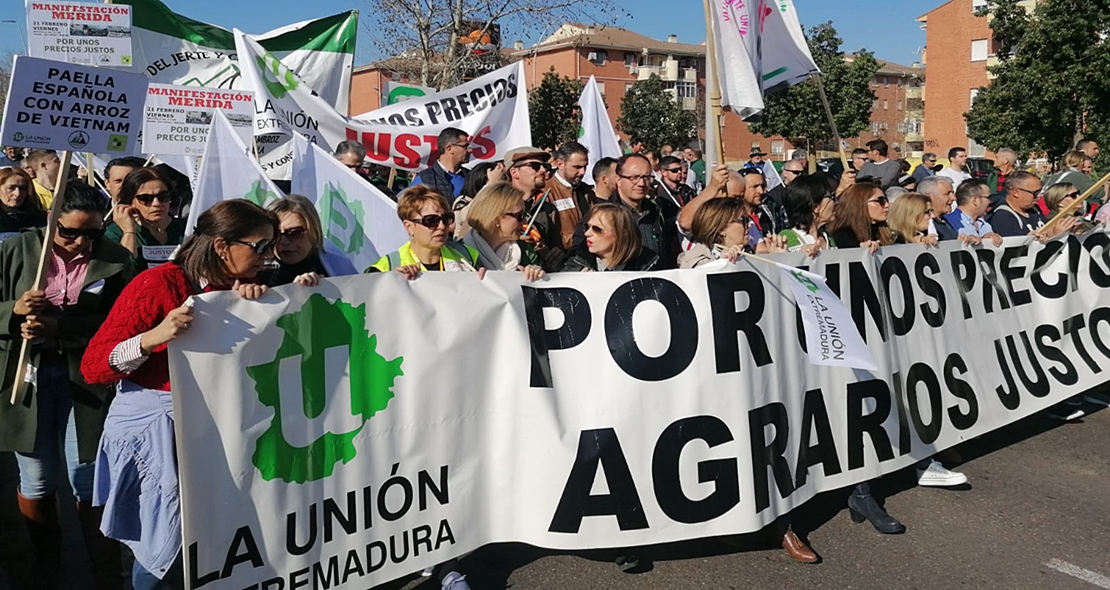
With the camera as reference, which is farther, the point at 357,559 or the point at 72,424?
the point at 72,424

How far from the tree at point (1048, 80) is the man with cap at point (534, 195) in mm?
23041

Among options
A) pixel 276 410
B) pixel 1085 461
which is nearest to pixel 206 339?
pixel 276 410

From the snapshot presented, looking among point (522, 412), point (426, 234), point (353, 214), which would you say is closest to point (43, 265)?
point (426, 234)

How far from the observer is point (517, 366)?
397 centimetres

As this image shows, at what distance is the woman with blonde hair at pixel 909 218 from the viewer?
577 cm

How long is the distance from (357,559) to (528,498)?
0.76m

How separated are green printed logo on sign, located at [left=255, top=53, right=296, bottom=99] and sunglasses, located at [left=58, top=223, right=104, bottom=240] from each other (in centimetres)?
373

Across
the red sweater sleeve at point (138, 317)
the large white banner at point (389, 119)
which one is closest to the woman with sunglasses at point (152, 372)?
the red sweater sleeve at point (138, 317)

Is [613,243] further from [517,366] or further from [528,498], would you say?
[528,498]

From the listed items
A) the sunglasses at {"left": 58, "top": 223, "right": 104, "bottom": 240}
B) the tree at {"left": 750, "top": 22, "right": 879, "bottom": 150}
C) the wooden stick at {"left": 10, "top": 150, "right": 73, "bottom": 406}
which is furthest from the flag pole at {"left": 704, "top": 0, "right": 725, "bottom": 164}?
the tree at {"left": 750, "top": 22, "right": 879, "bottom": 150}

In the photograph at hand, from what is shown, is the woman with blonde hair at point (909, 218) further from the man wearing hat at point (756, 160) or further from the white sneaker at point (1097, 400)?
the man wearing hat at point (756, 160)

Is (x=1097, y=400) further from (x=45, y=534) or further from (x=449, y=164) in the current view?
(x=45, y=534)

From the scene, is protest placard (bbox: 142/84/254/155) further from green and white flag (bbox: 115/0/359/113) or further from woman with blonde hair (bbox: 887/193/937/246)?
woman with blonde hair (bbox: 887/193/937/246)

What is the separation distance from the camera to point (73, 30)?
6.47 meters
